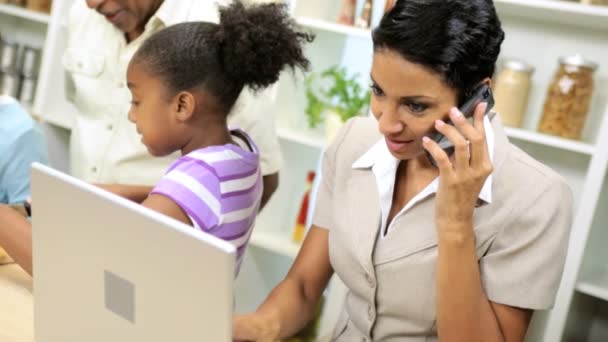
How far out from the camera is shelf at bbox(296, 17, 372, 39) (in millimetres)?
2236

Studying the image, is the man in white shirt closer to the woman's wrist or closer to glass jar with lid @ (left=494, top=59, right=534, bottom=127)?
glass jar with lid @ (left=494, top=59, right=534, bottom=127)

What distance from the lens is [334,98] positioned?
2.48 m

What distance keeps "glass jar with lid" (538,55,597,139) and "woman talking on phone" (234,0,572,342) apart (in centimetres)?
83

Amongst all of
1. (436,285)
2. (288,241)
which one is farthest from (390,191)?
(288,241)

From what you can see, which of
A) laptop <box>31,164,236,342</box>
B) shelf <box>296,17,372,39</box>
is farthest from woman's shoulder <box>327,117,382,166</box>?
shelf <box>296,17,372,39</box>

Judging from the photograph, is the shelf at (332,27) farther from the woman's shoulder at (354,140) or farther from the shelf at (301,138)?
the woman's shoulder at (354,140)

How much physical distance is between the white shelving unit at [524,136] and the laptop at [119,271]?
70 centimetres

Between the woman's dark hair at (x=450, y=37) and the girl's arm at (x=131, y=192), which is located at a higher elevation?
the woman's dark hair at (x=450, y=37)

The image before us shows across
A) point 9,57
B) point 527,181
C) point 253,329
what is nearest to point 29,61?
point 9,57

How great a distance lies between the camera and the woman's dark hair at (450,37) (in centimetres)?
106

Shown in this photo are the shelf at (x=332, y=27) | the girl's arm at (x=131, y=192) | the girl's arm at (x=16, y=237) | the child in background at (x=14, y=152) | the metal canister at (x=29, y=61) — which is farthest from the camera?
the metal canister at (x=29, y=61)

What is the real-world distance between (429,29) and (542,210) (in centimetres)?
34

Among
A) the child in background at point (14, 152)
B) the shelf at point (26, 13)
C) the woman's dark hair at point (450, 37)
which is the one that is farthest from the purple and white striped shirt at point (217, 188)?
the shelf at point (26, 13)

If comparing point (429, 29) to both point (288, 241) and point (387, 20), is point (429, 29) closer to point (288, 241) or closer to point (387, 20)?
point (387, 20)
